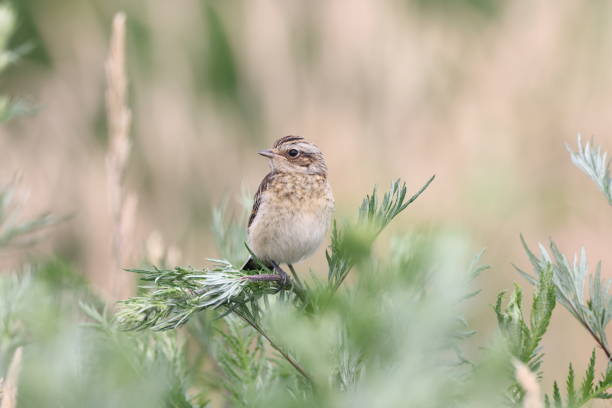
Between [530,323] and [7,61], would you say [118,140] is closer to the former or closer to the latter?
[7,61]

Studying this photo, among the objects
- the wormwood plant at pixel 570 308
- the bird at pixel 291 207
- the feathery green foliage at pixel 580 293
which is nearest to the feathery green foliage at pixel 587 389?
the wormwood plant at pixel 570 308

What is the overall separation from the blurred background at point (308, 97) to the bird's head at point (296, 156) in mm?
1478

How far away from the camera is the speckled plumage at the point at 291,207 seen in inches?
60.4

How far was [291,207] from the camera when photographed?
1591mm

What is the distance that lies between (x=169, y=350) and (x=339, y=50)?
9.35 feet

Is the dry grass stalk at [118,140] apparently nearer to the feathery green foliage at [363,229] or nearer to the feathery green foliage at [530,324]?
the feathery green foliage at [363,229]

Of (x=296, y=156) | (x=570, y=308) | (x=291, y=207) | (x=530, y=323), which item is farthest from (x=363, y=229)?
(x=296, y=156)

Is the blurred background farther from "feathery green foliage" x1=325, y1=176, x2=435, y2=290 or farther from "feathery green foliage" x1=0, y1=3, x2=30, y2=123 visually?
"feathery green foliage" x1=325, y1=176, x2=435, y2=290

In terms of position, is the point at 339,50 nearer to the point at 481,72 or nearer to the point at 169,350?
A: the point at 481,72

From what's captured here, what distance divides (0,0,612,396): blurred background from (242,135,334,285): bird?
150 cm

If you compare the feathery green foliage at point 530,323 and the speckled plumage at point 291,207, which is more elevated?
the speckled plumage at point 291,207

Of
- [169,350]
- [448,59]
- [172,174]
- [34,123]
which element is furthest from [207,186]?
[169,350]

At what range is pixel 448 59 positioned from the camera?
3732mm

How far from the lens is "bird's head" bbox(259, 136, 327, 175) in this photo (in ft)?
5.51
